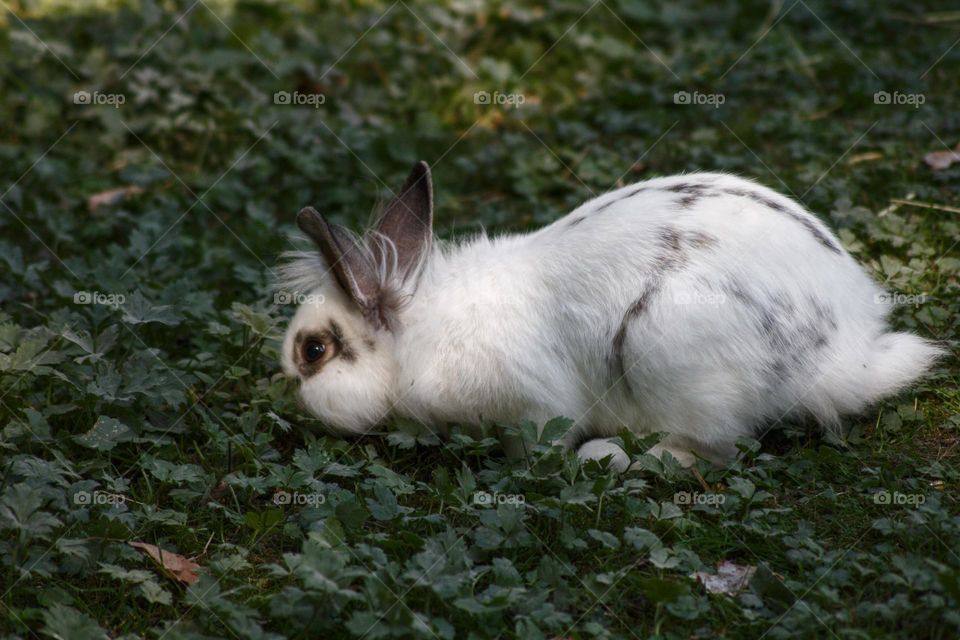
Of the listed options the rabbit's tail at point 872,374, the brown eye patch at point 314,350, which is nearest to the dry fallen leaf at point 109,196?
the brown eye patch at point 314,350

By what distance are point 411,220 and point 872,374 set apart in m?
2.05

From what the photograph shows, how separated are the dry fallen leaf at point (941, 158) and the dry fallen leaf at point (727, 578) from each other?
3.22m

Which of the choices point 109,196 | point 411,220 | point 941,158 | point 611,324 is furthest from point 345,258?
point 941,158

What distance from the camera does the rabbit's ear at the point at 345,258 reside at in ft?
14.9

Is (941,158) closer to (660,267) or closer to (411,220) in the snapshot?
(660,267)

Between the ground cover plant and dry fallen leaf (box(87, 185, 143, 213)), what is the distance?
0.02 m

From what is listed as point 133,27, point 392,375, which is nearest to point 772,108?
point 392,375

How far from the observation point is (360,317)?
4828 millimetres

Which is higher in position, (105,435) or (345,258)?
(345,258)

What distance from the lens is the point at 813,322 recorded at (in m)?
4.33

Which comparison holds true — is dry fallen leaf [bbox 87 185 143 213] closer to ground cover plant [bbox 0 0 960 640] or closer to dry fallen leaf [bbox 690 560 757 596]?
ground cover plant [bbox 0 0 960 640]

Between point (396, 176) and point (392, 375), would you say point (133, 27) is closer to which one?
point (396, 176)

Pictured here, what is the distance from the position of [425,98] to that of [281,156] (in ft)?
4.22

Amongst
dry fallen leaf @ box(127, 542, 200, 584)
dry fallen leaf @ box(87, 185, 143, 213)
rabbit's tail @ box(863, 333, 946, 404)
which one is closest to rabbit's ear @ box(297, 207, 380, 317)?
dry fallen leaf @ box(127, 542, 200, 584)
